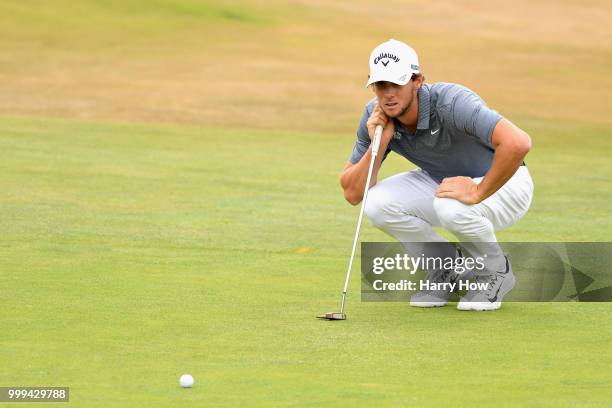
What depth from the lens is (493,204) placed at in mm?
7297

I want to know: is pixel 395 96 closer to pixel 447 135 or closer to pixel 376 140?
pixel 376 140

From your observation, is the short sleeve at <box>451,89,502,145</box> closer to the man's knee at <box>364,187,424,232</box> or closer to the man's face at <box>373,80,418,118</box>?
the man's face at <box>373,80,418,118</box>

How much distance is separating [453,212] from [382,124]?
64cm

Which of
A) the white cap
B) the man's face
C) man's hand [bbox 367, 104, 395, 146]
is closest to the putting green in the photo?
man's hand [bbox 367, 104, 395, 146]

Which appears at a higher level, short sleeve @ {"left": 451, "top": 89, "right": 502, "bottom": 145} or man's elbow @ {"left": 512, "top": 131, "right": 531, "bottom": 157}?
short sleeve @ {"left": 451, "top": 89, "right": 502, "bottom": 145}

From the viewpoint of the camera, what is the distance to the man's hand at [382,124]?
707 cm

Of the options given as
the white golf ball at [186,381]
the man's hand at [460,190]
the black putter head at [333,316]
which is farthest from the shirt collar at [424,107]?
the white golf ball at [186,381]

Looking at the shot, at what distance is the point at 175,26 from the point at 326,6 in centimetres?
1164

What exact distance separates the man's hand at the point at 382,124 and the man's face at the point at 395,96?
85 mm

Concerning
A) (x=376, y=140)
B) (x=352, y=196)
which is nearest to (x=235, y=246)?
(x=352, y=196)

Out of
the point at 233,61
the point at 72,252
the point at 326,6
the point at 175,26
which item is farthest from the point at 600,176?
the point at 326,6

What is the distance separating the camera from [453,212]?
Result: 7023 mm

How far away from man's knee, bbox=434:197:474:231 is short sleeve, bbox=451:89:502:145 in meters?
0.39

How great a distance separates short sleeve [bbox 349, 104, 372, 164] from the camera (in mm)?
7267
